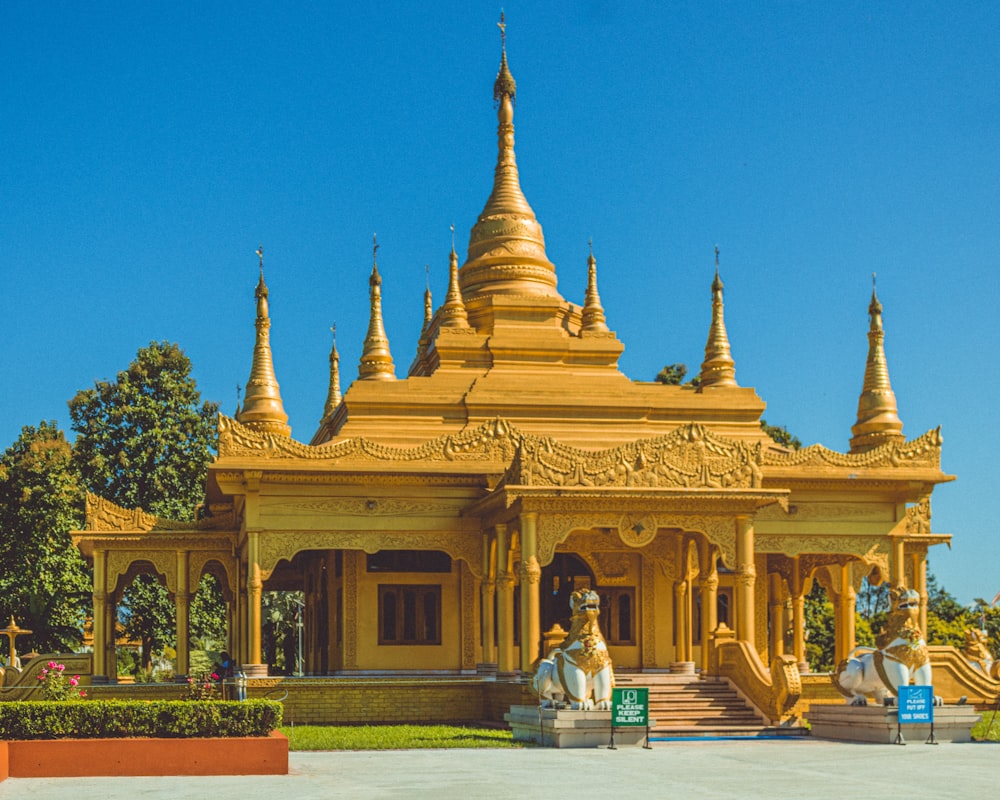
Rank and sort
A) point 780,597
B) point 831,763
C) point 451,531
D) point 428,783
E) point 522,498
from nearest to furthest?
1. point 428,783
2. point 831,763
3. point 522,498
4. point 451,531
5. point 780,597

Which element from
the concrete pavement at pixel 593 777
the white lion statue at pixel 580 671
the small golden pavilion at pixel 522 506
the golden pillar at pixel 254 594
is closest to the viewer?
the concrete pavement at pixel 593 777

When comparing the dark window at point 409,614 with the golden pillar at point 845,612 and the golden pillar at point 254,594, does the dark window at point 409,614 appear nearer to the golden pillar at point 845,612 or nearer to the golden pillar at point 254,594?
the golden pillar at point 254,594

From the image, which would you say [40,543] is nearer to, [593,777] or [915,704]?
[915,704]

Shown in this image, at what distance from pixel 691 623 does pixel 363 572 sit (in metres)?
6.62

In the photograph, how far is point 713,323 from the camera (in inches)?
1465

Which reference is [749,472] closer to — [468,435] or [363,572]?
[468,435]

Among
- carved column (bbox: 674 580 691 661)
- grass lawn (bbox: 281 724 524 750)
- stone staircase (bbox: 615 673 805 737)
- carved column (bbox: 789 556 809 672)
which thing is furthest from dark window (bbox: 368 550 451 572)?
carved column (bbox: 789 556 809 672)

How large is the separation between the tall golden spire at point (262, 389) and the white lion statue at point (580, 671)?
43.7 ft

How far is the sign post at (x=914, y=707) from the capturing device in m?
22.1

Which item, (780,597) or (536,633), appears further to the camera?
(780,597)

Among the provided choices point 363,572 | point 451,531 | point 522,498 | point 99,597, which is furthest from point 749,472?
point 99,597

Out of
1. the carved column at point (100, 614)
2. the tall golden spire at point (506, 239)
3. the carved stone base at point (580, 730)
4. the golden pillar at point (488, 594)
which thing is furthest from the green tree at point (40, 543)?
the carved stone base at point (580, 730)

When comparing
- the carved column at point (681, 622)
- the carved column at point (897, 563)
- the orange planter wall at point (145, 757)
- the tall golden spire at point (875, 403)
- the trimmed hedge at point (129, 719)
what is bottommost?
the orange planter wall at point (145, 757)

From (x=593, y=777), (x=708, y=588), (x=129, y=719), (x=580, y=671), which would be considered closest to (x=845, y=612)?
(x=708, y=588)
